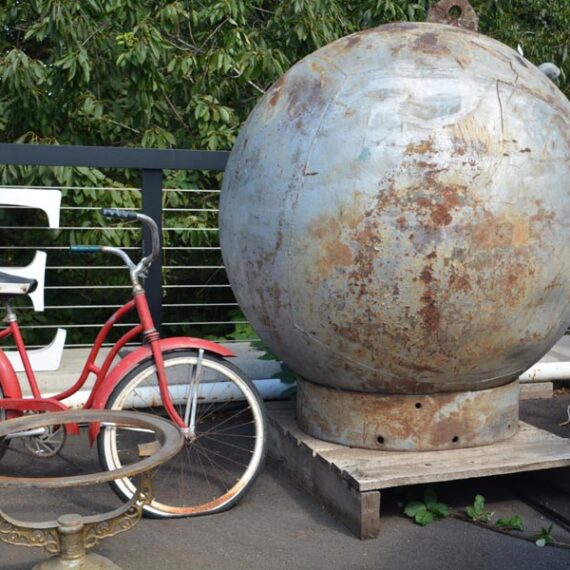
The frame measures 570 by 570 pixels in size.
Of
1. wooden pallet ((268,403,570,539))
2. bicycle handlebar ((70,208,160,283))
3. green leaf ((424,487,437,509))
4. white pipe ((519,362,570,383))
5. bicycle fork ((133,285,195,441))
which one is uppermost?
bicycle handlebar ((70,208,160,283))

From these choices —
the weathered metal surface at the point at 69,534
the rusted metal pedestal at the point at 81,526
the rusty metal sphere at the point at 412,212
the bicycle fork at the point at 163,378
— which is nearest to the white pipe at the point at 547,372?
the rusty metal sphere at the point at 412,212

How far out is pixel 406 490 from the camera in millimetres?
4289

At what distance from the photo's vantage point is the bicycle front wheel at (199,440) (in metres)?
4.05

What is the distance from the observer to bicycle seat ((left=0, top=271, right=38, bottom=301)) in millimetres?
4273

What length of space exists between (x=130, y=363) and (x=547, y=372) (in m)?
2.96

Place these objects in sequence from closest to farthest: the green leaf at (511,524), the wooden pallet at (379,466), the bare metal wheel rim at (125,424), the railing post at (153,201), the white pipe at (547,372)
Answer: the bare metal wheel rim at (125,424) → the wooden pallet at (379,466) → the green leaf at (511,524) → the railing post at (153,201) → the white pipe at (547,372)

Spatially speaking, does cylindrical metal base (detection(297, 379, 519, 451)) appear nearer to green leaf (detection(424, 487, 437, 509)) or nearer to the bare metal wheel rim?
green leaf (detection(424, 487, 437, 509))

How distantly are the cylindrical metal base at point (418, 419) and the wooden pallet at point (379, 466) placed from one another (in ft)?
0.13

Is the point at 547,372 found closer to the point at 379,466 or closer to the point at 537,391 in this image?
the point at 537,391

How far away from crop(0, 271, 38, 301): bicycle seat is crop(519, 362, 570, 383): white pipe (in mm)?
3101

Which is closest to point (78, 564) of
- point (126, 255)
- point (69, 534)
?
point (69, 534)

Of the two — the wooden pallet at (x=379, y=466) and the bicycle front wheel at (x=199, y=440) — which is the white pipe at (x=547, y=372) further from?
the bicycle front wheel at (x=199, y=440)

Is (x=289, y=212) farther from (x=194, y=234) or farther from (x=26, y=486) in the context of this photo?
(x=194, y=234)

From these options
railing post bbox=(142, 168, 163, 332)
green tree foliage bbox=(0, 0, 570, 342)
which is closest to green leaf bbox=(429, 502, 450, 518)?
railing post bbox=(142, 168, 163, 332)
